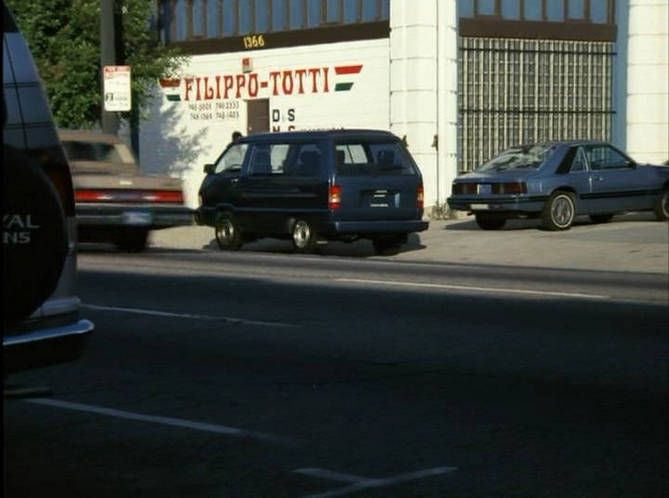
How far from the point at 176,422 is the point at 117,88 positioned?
19249 millimetres

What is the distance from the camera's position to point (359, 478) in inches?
286

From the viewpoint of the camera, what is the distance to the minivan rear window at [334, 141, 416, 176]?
23.2m

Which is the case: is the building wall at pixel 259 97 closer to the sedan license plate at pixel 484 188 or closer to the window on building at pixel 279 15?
the window on building at pixel 279 15

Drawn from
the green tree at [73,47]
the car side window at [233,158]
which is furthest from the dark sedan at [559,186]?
the green tree at [73,47]

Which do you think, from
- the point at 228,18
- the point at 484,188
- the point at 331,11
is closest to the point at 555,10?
the point at 331,11

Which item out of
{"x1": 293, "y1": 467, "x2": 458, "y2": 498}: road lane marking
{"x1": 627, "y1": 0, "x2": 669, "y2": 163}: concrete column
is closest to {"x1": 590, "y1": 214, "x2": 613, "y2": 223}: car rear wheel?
{"x1": 627, "y1": 0, "x2": 669, "y2": 163}: concrete column

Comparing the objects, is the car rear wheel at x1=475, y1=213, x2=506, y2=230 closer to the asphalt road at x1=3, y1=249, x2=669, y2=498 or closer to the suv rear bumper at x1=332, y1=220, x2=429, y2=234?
the suv rear bumper at x1=332, y1=220, x2=429, y2=234

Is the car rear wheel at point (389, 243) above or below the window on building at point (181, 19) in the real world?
below

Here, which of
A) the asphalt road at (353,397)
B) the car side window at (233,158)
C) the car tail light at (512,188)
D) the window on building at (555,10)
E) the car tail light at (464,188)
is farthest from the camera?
the window on building at (555,10)

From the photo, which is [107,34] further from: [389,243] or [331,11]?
[331,11]

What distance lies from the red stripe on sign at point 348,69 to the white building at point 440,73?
0.07ft

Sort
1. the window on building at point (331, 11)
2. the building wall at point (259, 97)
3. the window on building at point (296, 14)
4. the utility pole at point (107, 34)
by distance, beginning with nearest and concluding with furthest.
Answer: the utility pole at point (107, 34) < the building wall at point (259, 97) < the window on building at point (331, 11) < the window on building at point (296, 14)

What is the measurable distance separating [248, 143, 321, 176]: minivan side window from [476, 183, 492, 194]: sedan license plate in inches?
143

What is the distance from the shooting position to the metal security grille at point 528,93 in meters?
34.0
